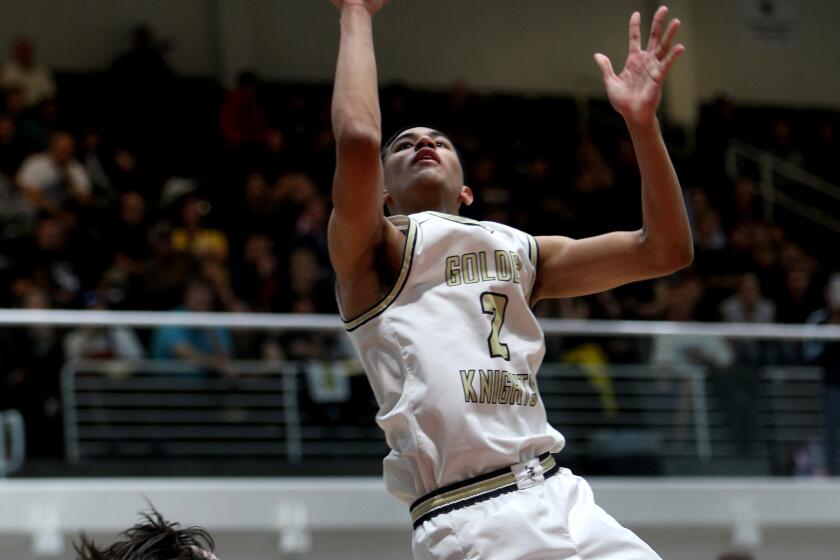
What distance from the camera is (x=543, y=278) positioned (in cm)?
329

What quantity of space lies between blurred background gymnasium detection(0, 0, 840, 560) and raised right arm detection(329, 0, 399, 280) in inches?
170

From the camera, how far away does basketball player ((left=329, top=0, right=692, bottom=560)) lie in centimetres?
284

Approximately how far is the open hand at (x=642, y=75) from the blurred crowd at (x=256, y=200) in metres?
4.64

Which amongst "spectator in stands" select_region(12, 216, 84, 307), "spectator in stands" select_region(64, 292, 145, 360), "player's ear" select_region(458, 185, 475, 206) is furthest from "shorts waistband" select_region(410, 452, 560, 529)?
"spectator in stands" select_region(12, 216, 84, 307)

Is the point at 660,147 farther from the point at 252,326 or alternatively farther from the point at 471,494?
the point at 252,326

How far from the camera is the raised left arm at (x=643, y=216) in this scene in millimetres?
3088

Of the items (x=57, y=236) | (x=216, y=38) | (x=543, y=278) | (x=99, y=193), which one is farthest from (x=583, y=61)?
(x=543, y=278)

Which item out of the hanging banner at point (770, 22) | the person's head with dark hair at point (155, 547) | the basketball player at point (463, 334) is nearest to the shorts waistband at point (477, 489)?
the basketball player at point (463, 334)

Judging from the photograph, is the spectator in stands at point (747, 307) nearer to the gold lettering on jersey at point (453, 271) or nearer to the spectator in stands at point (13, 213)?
the spectator in stands at point (13, 213)

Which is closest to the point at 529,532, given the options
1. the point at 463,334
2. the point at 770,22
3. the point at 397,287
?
the point at 463,334

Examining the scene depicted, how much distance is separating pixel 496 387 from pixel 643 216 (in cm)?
58

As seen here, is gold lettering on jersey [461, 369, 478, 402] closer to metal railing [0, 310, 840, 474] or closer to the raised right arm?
the raised right arm

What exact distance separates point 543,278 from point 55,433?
14.8ft

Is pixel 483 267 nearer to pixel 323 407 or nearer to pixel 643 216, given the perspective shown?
pixel 643 216
